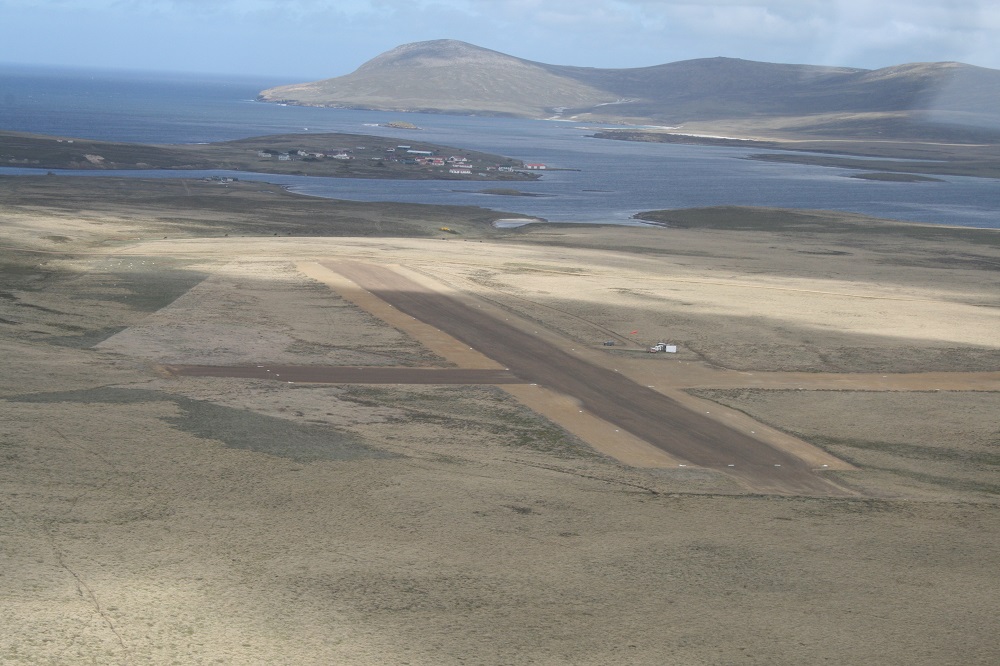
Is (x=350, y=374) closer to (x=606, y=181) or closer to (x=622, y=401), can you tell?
(x=622, y=401)

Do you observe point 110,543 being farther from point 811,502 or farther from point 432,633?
point 811,502

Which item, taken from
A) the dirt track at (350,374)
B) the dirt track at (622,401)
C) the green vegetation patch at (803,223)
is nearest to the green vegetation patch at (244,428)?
the dirt track at (350,374)

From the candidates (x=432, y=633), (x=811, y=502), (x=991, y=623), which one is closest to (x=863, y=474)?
(x=811, y=502)

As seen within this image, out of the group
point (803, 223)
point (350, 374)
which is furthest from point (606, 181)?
point (350, 374)

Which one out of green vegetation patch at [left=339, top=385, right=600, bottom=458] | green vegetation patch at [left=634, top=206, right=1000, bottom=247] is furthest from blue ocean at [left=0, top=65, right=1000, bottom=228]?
green vegetation patch at [left=339, top=385, right=600, bottom=458]

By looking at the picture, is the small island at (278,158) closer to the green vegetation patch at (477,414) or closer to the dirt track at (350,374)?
the dirt track at (350,374)

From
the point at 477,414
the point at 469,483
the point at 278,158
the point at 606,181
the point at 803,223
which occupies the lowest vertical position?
the point at 477,414
